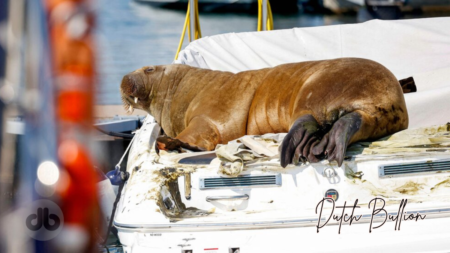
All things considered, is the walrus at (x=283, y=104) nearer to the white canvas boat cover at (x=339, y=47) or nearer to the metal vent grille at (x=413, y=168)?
the metal vent grille at (x=413, y=168)

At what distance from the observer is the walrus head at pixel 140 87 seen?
187 inches

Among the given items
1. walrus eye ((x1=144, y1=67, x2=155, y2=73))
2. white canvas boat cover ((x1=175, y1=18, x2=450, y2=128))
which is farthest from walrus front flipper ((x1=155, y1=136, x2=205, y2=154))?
white canvas boat cover ((x1=175, y1=18, x2=450, y2=128))

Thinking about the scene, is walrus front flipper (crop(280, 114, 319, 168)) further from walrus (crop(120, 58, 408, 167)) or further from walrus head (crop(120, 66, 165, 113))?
walrus head (crop(120, 66, 165, 113))

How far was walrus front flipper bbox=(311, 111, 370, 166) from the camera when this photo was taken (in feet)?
9.10

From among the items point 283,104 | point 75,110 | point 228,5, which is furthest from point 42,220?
point 228,5

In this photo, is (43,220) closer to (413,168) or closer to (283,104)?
(413,168)

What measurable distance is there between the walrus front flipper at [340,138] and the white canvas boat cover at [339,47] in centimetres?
215

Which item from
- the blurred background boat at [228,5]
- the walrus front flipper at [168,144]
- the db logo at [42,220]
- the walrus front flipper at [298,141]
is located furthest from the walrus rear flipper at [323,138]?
the blurred background boat at [228,5]

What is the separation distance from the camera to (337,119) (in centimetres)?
325

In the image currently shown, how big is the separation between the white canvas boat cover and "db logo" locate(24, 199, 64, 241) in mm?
4682

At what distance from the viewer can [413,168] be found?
2758mm

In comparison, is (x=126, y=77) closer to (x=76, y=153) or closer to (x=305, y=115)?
(x=305, y=115)

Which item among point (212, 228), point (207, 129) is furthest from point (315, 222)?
Result: point (207, 129)

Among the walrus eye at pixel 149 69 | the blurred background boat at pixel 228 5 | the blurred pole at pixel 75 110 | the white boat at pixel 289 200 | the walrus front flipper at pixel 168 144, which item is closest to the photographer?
the blurred pole at pixel 75 110
